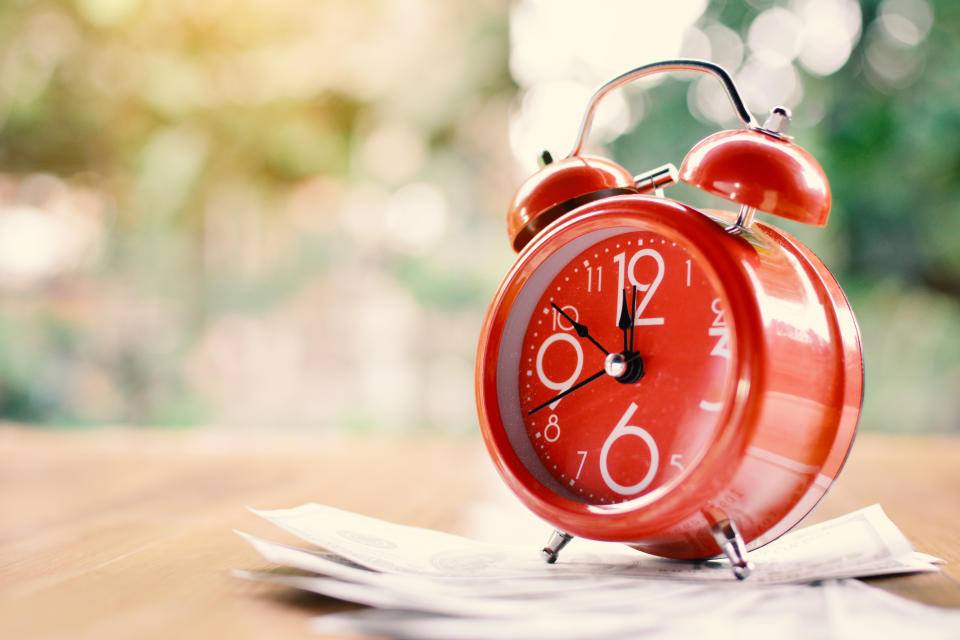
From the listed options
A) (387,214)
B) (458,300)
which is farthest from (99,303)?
(458,300)

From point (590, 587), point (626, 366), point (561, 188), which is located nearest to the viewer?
point (590, 587)

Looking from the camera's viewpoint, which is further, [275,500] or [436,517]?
[275,500]

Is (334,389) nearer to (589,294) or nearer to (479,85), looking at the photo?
(479,85)

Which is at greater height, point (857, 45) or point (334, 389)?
point (857, 45)

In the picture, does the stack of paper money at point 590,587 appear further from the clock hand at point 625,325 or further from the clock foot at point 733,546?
the clock hand at point 625,325

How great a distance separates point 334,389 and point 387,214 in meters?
0.81

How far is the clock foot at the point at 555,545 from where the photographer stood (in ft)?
2.35

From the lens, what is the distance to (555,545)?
72cm

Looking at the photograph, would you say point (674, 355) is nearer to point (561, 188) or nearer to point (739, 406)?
point (739, 406)

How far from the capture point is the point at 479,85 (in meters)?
3.41

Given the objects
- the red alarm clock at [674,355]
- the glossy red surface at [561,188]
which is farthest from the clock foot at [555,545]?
the glossy red surface at [561,188]

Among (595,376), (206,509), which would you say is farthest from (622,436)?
(206,509)

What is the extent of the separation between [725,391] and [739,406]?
17 mm

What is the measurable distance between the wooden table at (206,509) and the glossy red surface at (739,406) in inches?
4.8
